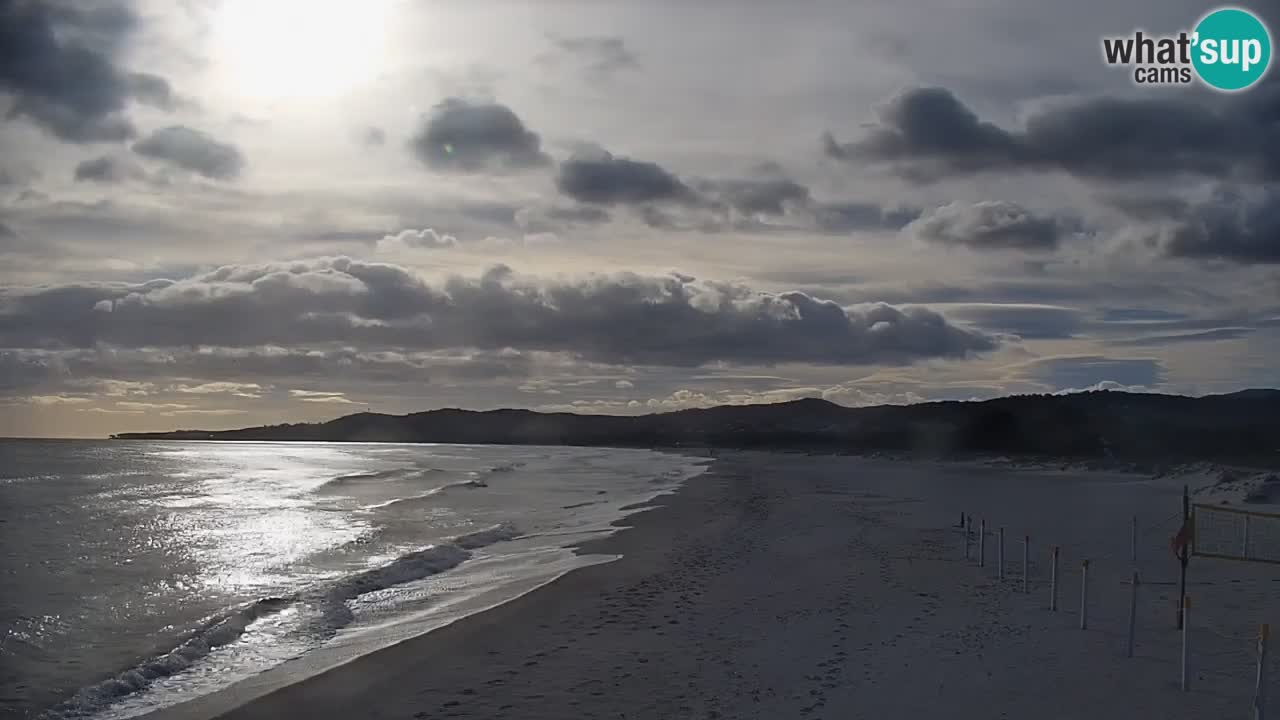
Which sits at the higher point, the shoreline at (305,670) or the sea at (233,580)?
the shoreline at (305,670)

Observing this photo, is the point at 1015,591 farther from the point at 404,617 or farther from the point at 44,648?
the point at 44,648

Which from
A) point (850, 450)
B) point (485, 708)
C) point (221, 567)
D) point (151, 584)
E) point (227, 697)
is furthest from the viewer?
point (850, 450)

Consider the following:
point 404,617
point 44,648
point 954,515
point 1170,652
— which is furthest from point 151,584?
point 954,515

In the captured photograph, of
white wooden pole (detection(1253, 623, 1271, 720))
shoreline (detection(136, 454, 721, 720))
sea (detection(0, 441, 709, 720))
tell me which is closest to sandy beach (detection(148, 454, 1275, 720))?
shoreline (detection(136, 454, 721, 720))

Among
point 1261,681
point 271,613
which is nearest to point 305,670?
point 271,613

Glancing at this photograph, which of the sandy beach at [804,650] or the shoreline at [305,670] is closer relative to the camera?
the sandy beach at [804,650]

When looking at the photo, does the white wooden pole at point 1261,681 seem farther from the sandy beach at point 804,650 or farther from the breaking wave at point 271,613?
the breaking wave at point 271,613

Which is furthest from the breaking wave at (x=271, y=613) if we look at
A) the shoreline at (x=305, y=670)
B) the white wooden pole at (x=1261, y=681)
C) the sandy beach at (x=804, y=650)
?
the white wooden pole at (x=1261, y=681)
